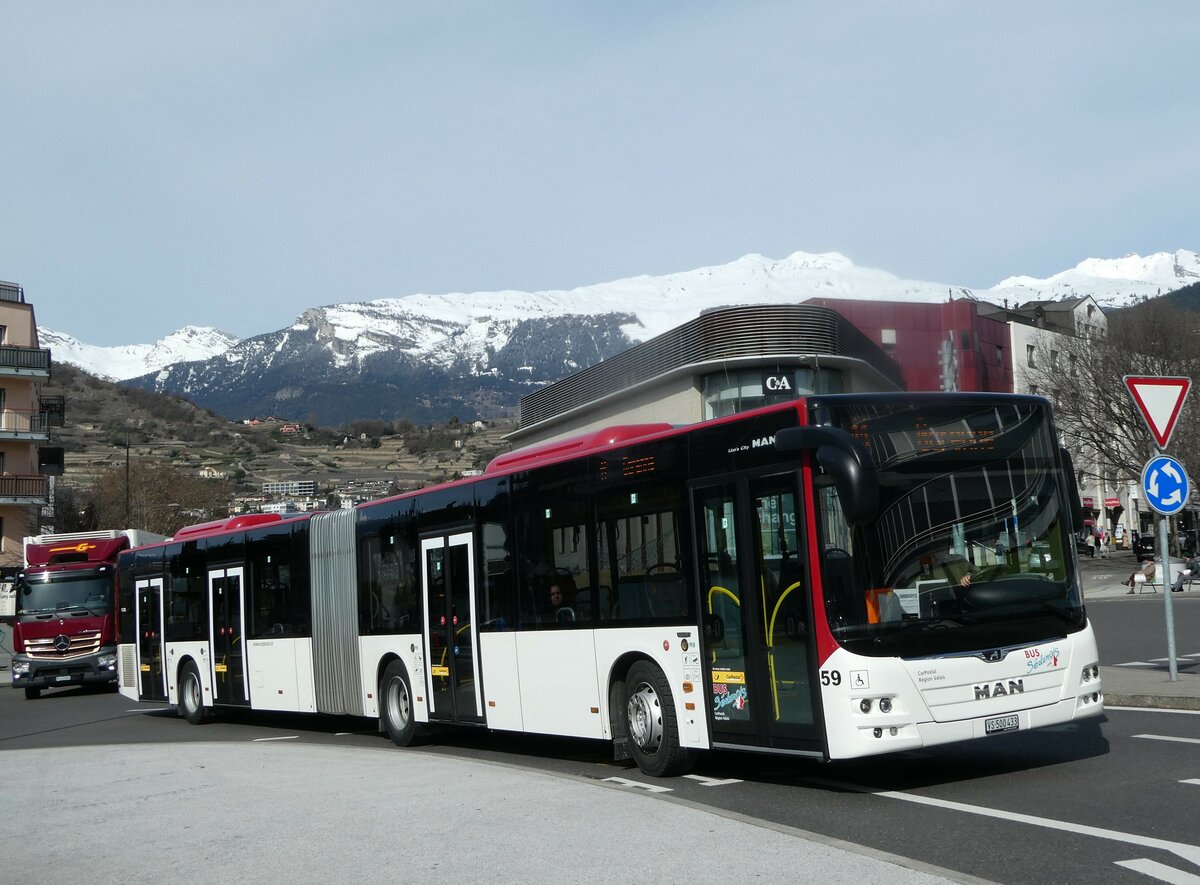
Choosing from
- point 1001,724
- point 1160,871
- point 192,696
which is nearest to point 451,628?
point 1001,724

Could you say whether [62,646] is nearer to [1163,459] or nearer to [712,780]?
[712,780]

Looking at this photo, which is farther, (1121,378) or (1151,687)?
(1121,378)

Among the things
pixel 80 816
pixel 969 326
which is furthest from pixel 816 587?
pixel 969 326

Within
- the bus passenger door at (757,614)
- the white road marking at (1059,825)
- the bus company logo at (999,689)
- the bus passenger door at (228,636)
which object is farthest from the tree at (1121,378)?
the white road marking at (1059,825)

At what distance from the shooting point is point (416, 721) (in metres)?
15.0

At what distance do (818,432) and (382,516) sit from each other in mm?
8037

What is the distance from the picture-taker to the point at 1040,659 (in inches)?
377

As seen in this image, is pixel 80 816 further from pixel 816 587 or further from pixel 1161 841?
pixel 1161 841

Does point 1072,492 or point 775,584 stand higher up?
point 1072,492

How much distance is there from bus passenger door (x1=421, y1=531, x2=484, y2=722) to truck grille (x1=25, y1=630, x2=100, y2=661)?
17964mm

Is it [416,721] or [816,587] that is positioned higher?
[816,587]

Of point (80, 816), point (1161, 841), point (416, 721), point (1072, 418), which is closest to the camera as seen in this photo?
point (1161, 841)

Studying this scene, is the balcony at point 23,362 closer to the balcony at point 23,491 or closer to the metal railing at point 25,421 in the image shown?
the metal railing at point 25,421

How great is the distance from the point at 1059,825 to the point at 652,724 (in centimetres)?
390
